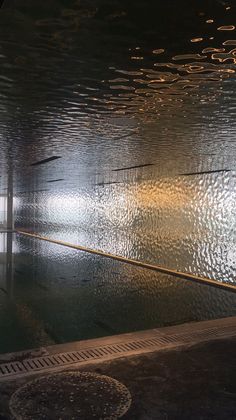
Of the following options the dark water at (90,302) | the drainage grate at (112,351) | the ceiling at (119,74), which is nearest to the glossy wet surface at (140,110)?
the ceiling at (119,74)

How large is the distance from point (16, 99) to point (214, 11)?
6.51ft

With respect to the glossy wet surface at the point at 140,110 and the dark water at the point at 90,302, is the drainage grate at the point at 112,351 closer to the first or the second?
the dark water at the point at 90,302

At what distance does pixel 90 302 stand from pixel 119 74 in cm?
398

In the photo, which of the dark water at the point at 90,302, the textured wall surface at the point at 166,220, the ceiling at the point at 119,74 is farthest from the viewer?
the textured wall surface at the point at 166,220

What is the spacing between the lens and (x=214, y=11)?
1657mm

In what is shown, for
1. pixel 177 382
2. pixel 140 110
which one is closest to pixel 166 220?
pixel 140 110

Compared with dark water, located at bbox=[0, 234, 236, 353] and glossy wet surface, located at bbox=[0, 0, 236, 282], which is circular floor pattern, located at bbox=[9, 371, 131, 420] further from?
glossy wet surface, located at bbox=[0, 0, 236, 282]

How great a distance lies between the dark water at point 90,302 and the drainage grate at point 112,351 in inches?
27.2

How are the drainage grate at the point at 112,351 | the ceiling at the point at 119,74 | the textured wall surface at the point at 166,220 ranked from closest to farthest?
1. the ceiling at the point at 119,74
2. the drainage grate at the point at 112,351
3. the textured wall surface at the point at 166,220

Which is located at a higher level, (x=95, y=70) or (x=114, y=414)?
(x=95, y=70)

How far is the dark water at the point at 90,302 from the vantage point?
14.5 ft

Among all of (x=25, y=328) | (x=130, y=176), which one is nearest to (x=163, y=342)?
(x=25, y=328)

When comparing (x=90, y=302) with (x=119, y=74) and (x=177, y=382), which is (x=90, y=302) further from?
(x=119, y=74)

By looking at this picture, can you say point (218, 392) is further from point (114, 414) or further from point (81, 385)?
point (81, 385)
